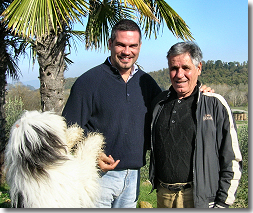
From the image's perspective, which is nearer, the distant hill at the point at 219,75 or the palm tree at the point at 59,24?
the palm tree at the point at 59,24

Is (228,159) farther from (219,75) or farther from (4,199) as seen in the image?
(219,75)

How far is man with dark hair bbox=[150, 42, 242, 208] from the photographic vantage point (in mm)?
2088

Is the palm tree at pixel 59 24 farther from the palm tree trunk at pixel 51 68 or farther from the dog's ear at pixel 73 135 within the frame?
the dog's ear at pixel 73 135

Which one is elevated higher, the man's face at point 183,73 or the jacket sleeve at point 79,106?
the man's face at point 183,73

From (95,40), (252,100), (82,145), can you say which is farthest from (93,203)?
(95,40)

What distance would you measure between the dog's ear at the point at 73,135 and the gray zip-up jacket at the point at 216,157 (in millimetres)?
1063

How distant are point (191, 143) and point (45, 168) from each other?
1.26 meters

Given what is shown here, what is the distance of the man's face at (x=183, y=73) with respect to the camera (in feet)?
7.62

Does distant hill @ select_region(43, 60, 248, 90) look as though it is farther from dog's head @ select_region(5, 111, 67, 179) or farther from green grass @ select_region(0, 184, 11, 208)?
dog's head @ select_region(5, 111, 67, 179)

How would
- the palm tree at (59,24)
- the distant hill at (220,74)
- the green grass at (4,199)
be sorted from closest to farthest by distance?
the palm tree at (59,24) < the green grass at (4,199) < the distant hill at (220,74)

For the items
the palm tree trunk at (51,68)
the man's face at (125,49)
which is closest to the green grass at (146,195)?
the palm tree trunk at (51,68)

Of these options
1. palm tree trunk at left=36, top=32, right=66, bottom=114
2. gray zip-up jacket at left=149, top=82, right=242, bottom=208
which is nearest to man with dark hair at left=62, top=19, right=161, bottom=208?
gray zip-up jacket at left=149, top=82, right=242, bottom=208

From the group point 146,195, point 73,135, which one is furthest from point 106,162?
point 146,195

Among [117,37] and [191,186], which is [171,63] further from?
[191,186]
